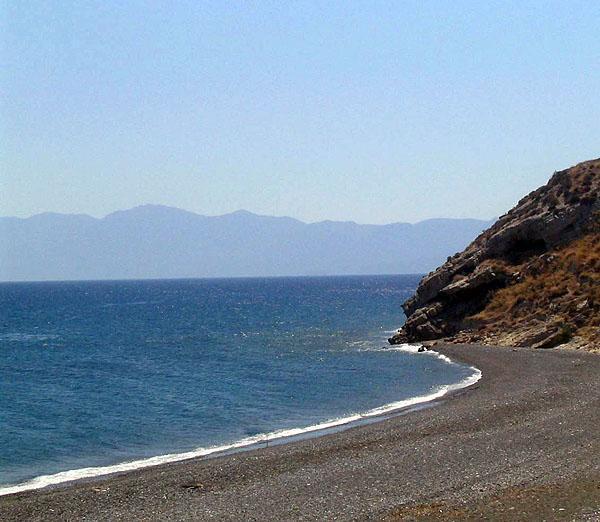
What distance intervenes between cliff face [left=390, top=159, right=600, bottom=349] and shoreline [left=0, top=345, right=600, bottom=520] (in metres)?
33.4

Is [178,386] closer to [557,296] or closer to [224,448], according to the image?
[224,448]

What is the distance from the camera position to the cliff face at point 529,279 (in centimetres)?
7331

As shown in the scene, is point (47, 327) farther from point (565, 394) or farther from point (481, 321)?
point (565, 394)

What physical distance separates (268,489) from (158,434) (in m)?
15.7

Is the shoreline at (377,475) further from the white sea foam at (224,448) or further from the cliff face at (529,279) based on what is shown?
the cliff face at (529,279)

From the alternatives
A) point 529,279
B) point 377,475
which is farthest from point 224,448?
point 529,279

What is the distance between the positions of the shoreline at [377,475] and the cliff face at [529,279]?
110 feet

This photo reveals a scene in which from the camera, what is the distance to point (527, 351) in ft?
221

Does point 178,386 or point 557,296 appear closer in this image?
point 178,386

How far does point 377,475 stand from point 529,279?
2355 inches

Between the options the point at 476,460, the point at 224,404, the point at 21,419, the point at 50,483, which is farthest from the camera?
the point at 224,404

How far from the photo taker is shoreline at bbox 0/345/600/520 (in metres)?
23.0

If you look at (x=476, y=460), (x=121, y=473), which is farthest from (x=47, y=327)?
(x=476, y=460)

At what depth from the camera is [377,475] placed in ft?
88.2
